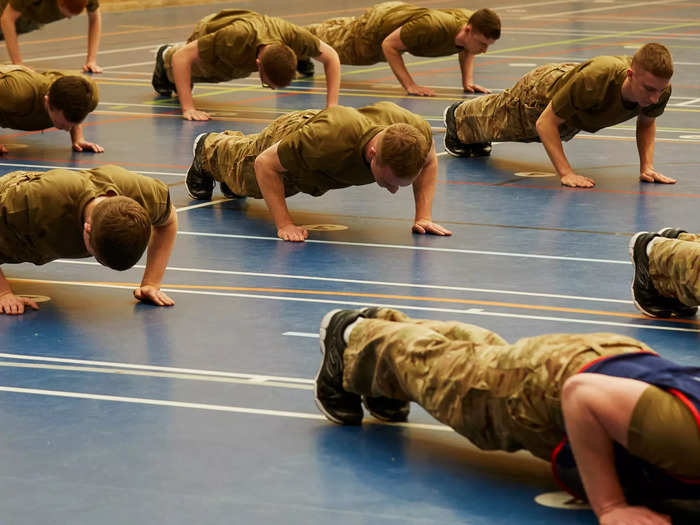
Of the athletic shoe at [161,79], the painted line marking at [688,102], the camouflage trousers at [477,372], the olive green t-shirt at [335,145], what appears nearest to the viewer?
the camouflage trousers at [477,372]

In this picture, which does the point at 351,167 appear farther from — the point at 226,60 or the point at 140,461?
the point at 226,60

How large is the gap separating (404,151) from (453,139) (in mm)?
4233

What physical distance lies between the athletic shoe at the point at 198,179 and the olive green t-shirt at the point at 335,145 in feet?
4.27

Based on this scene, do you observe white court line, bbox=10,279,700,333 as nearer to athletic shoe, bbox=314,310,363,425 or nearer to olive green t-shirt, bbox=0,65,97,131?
athletic shoe, bbox=314,310,363,425

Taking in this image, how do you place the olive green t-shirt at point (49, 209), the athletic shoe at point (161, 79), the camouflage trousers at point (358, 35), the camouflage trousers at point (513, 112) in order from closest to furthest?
1. the olive green t-shirt at point (49, 209)
2. the camouflage trousers at point (513, 112)
3. the athletic shoe at point (161, 79)
4. the camouflage trousers at point (358, 35)

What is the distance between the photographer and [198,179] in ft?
29.8

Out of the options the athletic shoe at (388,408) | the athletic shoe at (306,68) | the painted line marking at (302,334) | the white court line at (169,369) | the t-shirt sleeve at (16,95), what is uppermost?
the t-shirt sleeve at (16,95)

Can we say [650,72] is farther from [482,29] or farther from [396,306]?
[482,29]

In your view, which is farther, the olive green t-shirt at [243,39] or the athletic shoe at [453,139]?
the olive green t-shirt at [243,39]

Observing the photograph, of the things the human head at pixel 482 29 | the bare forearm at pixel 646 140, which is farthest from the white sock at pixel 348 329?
the human head at pixel 482 29

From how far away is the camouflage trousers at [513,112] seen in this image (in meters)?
10.0

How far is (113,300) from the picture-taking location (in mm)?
6586

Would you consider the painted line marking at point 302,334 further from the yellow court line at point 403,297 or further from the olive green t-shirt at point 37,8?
the olive green t-shirt at point 37,8

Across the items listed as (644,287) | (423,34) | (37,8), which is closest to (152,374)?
(644,287)
